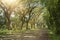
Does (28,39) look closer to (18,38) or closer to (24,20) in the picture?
(18,38)

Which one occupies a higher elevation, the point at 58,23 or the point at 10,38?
the point at 58,23

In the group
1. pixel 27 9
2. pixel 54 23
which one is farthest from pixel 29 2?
pixel 54 23

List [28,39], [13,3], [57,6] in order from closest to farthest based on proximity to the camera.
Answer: [57,6], [28,39], [13,3]

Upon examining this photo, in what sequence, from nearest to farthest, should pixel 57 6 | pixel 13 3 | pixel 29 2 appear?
pixel 57 6 → pixel 13 3 → pixel 29 2

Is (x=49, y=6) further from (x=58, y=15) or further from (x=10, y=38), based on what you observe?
(x=10, y=38)

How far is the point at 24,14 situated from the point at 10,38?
953 inches

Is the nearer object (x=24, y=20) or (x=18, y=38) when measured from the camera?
(x=18, y=38)

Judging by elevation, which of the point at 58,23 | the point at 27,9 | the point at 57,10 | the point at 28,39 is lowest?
the point at 28,39

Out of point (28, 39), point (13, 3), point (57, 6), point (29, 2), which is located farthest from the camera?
point (29, 2)

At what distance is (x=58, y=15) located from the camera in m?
15.2

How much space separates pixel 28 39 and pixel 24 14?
24.0 meters

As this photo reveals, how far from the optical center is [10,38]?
1572 cm

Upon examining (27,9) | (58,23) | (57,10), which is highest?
(27,9)

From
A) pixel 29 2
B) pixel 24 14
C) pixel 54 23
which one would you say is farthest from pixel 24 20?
pixel 54 23
